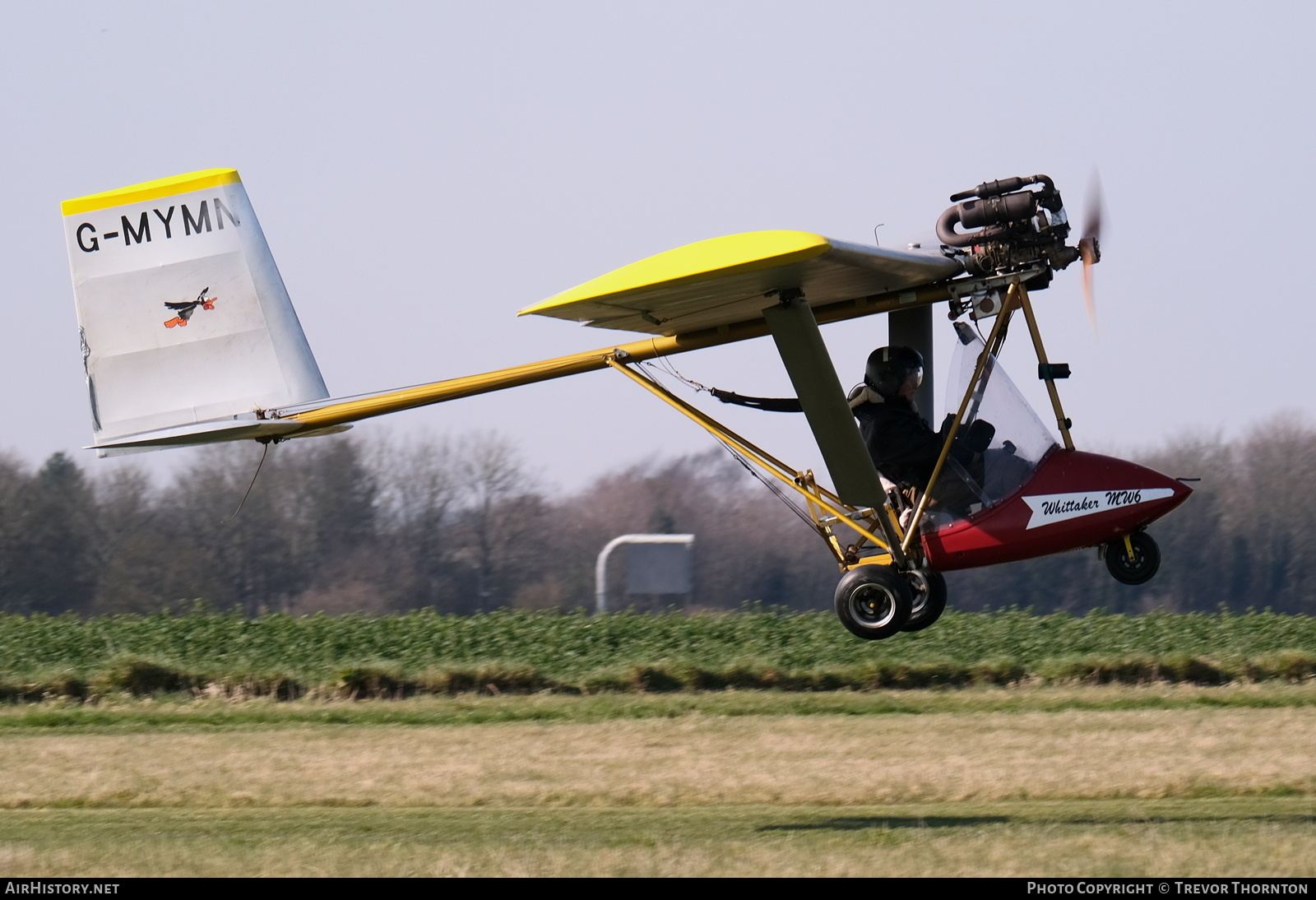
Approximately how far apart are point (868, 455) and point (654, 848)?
2856 millimetres

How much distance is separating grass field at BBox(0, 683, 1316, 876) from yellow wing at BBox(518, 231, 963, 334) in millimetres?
3372

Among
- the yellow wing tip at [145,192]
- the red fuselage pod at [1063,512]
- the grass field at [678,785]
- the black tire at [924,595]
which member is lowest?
the grass field at [678,785]

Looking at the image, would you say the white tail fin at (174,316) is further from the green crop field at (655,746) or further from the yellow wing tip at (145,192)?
the green crop field at (655,746)

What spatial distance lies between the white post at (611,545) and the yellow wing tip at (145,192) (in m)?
27.1

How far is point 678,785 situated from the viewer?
1263 cm

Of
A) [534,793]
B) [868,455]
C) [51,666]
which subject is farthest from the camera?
[51,666]

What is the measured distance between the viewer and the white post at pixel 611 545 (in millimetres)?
37688

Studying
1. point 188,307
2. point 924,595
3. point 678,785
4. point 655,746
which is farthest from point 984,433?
point 655,746

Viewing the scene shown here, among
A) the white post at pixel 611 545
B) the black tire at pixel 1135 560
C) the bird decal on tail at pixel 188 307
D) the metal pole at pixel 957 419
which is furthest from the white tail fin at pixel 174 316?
the white post at pixel 611 545

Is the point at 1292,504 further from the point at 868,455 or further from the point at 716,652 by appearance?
the point at 868,455

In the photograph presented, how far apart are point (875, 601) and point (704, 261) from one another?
2881 millimetres

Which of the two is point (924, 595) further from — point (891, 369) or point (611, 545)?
point (611, 545)
